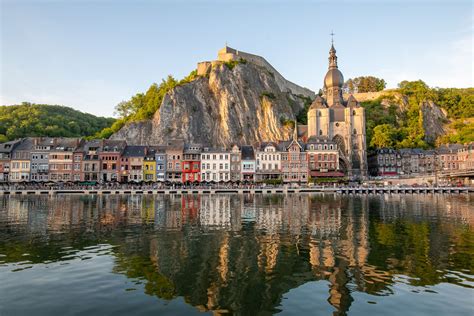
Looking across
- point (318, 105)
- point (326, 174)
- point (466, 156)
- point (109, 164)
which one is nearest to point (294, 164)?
point (326, 174)

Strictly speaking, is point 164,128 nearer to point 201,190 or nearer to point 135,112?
point 135,112

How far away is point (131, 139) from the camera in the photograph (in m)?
86.4

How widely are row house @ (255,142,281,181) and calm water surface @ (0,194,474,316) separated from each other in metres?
50.1

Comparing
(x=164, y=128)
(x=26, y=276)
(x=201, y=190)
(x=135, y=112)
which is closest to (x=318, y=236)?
(x=26, y=276)

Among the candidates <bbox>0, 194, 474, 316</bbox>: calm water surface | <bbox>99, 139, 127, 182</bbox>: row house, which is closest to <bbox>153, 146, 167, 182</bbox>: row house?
<bbox>99, 139, 127, 182</bbox>: row house

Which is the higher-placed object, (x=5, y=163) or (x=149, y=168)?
(x=5, y=163)

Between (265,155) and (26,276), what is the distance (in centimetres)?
6397

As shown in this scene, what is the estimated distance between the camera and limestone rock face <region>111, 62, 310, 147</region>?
87750mm

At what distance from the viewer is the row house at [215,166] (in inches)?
2926

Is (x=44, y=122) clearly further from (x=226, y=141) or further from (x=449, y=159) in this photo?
(x=449, y=159)

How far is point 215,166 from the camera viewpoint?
2936 inches

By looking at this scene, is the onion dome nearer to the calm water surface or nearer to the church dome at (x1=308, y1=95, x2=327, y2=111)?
the church dome at (x1=308, y1=95, x2=327, y2=111)

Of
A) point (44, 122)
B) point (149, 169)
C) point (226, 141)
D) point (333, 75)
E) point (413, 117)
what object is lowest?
point (149, 169)

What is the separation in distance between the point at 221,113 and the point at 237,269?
3256 inches
